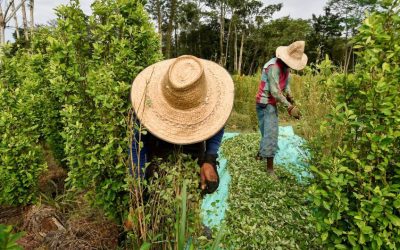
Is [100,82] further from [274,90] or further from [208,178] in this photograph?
[274,90]

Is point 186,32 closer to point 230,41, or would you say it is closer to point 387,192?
point 230,41

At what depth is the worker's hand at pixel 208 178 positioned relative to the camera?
212 centimetres

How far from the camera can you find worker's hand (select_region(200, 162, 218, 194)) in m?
2.12

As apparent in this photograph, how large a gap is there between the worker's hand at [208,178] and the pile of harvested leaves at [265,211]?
625mm

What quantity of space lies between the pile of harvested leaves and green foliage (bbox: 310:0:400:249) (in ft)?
0.89

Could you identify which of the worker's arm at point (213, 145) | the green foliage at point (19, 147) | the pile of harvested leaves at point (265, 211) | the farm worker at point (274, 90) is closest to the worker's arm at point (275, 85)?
the farm worker at point (274, 90)

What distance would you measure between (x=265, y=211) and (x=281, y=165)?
1853mm

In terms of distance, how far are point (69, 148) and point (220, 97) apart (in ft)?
4.20

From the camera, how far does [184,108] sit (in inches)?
81.4

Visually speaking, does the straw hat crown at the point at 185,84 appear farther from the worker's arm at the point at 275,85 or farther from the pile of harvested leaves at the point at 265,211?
the worker's arm at the point at 275,85

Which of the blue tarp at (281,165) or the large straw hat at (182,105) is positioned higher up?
the large straw hat at (182,105)

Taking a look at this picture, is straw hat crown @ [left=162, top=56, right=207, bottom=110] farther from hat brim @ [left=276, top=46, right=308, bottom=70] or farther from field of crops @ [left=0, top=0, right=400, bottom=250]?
→ hat brim @ [left=276, top=46, right=308, bottom=70]

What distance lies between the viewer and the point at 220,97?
7.17 ft

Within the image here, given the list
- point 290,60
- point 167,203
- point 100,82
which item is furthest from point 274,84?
point 167,203
